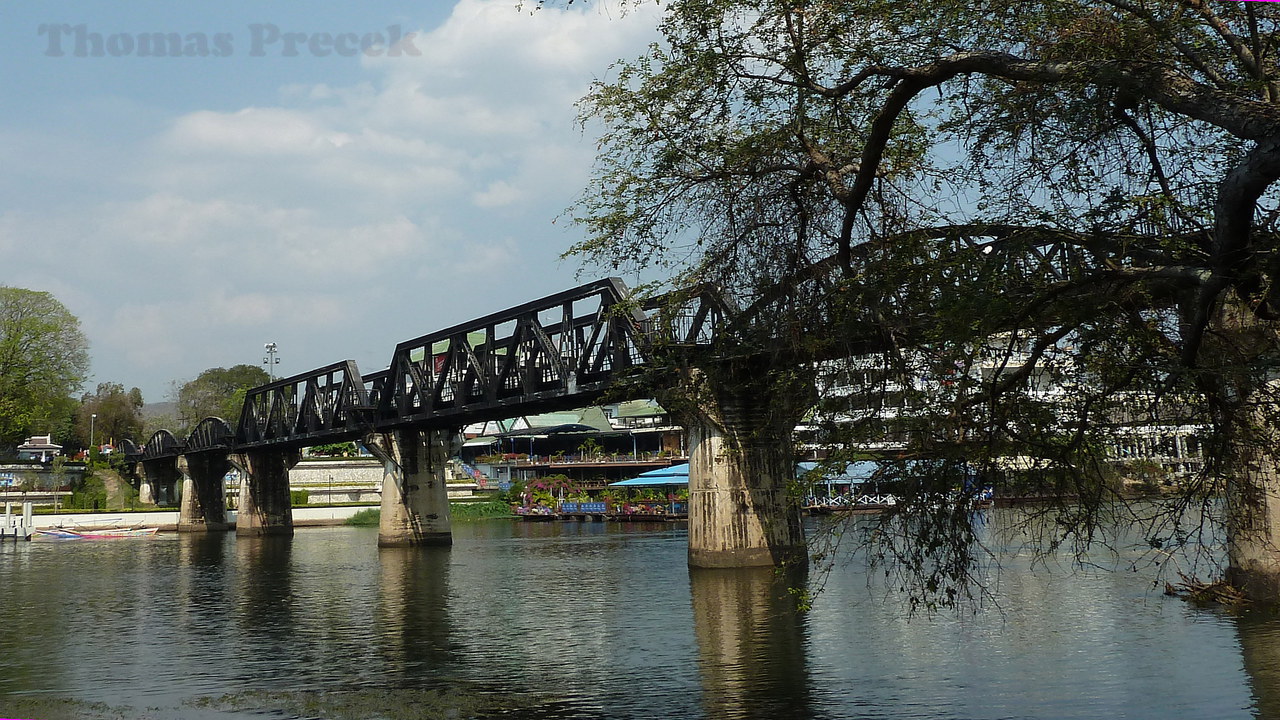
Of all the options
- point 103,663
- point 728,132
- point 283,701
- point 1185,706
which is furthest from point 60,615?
point 1185,706

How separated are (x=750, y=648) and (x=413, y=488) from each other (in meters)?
46.3

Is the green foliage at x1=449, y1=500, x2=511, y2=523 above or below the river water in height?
above

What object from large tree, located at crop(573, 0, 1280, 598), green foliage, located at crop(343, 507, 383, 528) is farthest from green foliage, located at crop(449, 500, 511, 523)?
large tree, located at crop(573, 0, 1280, 598)

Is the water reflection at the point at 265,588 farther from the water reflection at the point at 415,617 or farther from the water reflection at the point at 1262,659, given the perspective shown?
the water reflection at the point at 1262,659

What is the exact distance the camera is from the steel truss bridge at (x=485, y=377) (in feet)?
124

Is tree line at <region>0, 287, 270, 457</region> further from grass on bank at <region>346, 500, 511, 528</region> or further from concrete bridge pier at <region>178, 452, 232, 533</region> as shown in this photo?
grass on bank at <region>346, 500, 511, 528</region>

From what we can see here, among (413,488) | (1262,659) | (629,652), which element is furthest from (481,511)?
(1262,659)

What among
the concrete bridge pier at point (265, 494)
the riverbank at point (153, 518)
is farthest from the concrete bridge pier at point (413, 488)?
the riverbank at point (153, 518)

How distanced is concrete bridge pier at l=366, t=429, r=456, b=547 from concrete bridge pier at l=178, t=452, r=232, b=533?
139 feet

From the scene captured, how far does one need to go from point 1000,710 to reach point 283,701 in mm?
11201

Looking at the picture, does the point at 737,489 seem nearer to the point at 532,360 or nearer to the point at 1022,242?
the point at 532,360

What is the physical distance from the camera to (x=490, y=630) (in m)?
27.6

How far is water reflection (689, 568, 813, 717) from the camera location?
16.9 meters

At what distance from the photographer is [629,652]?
23062 mm
